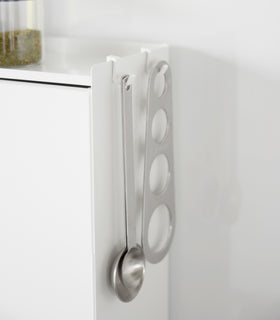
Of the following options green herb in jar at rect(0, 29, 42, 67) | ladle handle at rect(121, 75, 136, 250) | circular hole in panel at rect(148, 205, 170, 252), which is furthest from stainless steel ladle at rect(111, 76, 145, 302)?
green herb in jar at rect(0, 29, 42, 67)

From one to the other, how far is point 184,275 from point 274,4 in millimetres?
648

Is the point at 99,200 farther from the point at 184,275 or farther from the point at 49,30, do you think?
the point at 49,30

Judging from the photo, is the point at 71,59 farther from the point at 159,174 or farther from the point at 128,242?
the point at 128,242

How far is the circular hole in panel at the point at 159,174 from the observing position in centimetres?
124

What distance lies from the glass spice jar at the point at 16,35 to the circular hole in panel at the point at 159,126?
0.27 metres

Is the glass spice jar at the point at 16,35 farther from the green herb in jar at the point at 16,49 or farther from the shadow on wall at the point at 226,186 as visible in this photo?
the shadow on wall at the point at 226,186

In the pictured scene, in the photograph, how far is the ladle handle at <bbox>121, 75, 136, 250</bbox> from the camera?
41.6 inches

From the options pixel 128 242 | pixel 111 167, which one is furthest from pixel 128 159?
pixel 128 242

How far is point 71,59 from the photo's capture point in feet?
4.07

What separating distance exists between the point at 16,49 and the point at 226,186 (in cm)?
54

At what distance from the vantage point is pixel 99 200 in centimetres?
104

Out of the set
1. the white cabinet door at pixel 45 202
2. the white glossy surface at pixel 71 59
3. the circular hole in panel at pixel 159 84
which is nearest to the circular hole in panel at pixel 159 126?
the circular hole in panel at pixel 159 84

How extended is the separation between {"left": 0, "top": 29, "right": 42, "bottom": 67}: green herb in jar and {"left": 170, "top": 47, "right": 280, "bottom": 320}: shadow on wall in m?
0.33

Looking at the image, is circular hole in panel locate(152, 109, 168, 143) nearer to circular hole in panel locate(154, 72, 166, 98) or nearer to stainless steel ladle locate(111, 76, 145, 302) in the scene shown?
circular hole in panel locate(154, 72, 166, 98)
